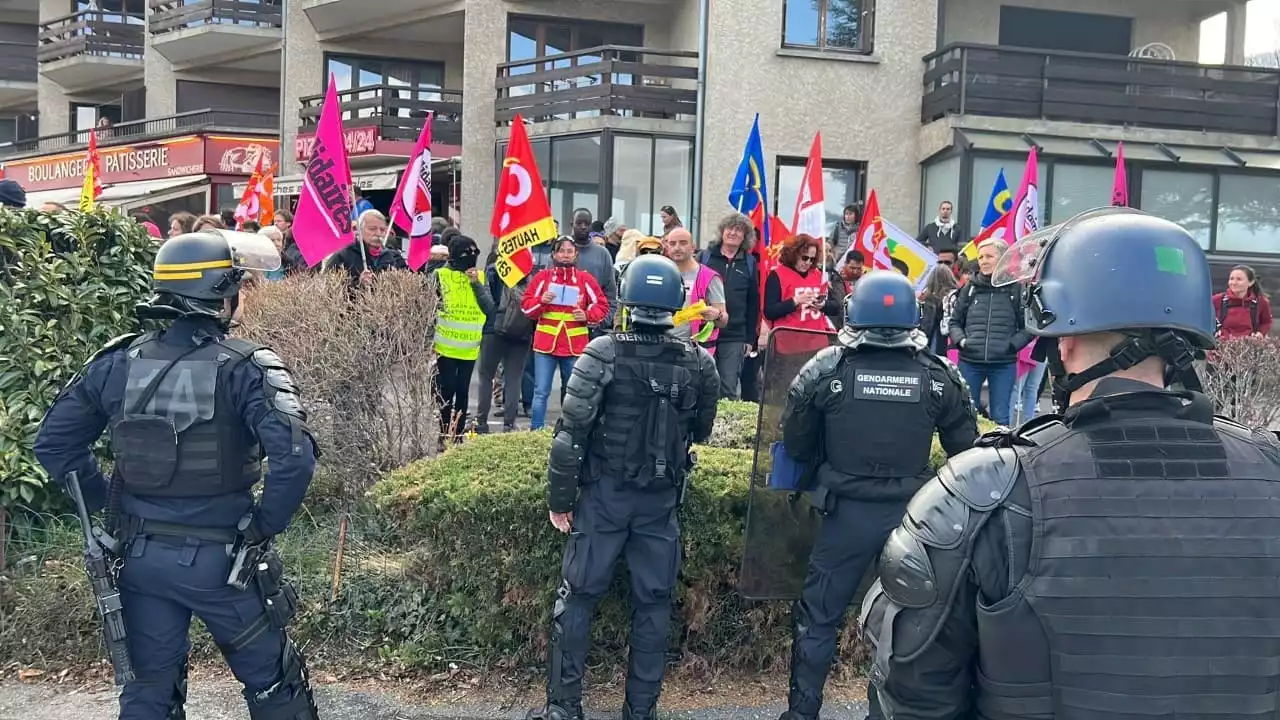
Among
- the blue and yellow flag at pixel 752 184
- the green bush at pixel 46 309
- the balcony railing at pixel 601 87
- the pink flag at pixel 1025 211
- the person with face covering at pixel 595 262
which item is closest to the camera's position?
the green bush at pixel 46 309

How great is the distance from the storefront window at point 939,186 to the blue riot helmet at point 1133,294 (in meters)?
15.1

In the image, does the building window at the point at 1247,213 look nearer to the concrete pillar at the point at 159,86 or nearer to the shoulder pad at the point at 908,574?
the shoulder pad at the point at 908,574

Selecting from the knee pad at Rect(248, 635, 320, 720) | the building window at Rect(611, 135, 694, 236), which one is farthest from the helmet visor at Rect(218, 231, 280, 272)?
the building window at Rect(611, 135, 694, 236)

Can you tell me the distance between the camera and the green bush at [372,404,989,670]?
4.36m

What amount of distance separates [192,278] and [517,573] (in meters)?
1.79

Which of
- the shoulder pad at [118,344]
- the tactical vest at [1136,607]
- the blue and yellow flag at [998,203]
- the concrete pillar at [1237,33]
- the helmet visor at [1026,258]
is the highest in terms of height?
the concrete pillar at [1237,33]

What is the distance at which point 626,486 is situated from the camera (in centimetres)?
410

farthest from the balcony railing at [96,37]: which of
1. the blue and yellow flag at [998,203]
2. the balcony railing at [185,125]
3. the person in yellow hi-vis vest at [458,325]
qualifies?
the person in yellow hi-vis vest at [458,325]

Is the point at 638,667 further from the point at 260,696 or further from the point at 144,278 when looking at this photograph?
the point at 144,278

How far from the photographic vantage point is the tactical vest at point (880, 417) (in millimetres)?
4008

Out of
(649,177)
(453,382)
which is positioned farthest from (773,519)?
(649,177)

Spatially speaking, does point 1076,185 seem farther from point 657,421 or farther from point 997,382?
point 657,421

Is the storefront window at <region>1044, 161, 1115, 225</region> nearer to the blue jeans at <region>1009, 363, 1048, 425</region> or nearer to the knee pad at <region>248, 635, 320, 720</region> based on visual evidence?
the blue jeans at <region>1009, 363, 1048, 425</region>

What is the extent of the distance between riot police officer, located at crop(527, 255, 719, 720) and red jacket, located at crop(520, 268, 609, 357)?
3.77 metres
